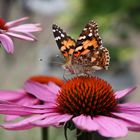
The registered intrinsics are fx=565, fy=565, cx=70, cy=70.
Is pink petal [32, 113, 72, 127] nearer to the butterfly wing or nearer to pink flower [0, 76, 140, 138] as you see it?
pink flower [0, 76, 140, 138]

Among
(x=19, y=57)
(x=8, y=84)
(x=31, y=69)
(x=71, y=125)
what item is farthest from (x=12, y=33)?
(x=19, y=57)

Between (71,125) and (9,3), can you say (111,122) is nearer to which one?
(71,125)

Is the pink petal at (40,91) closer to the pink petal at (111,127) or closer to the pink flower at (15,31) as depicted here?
the pink flower at (15,31)

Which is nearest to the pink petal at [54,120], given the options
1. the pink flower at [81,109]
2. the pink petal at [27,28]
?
the pink flower at [81,109]

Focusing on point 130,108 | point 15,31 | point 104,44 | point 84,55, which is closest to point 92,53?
point 84,55

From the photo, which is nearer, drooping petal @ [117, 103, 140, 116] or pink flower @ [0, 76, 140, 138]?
pink flower @ [0, 76, 140, 138]

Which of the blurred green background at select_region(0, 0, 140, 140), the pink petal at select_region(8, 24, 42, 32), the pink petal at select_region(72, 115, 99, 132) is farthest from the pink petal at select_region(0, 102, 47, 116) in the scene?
the blurred green background at select_region(0, 0, 140, 140)
